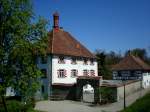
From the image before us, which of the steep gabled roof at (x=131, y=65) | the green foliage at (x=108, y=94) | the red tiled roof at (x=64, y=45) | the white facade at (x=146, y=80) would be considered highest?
the red tiled roof at (x=64, y=45)

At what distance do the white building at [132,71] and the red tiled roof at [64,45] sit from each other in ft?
24.3

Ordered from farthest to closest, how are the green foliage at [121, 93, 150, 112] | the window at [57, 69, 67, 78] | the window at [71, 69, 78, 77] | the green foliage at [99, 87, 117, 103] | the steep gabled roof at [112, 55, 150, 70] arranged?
the steep gabled roof at [112, 55, 150, 70] < the window at [71, 69, 78, 77] < the window at [57, 69, 67, 78] < the green foliage at [99, 87, 117, 103] < the green foliage at [121, 93, 150, 112]

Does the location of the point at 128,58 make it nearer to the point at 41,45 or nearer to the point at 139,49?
the point at 41,45

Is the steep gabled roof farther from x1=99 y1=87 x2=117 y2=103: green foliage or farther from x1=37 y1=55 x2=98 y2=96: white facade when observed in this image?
x1=99 y1=87 x2=117 y2=103: green foliage

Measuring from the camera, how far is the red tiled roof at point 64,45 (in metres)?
52.6

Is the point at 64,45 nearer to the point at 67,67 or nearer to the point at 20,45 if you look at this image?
the point at 67,67

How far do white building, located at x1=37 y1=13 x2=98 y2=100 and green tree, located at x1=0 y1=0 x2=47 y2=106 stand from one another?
58.9 ft

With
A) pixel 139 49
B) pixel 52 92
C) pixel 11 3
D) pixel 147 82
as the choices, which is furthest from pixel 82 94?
pixel 139 49

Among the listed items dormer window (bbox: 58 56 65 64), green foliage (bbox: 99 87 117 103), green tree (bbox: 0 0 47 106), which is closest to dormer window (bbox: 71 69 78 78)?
dormer window (bbox: 58 56 65 64)

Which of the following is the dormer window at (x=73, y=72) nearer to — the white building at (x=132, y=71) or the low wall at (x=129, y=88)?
the low wall at (x=129, y=88)

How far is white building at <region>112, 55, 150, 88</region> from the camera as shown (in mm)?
60259

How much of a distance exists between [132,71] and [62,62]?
15.5m

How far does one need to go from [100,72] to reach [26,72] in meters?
44.7

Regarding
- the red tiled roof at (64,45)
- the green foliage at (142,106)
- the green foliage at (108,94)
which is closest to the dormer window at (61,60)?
the red tiled roof at (64,45)
